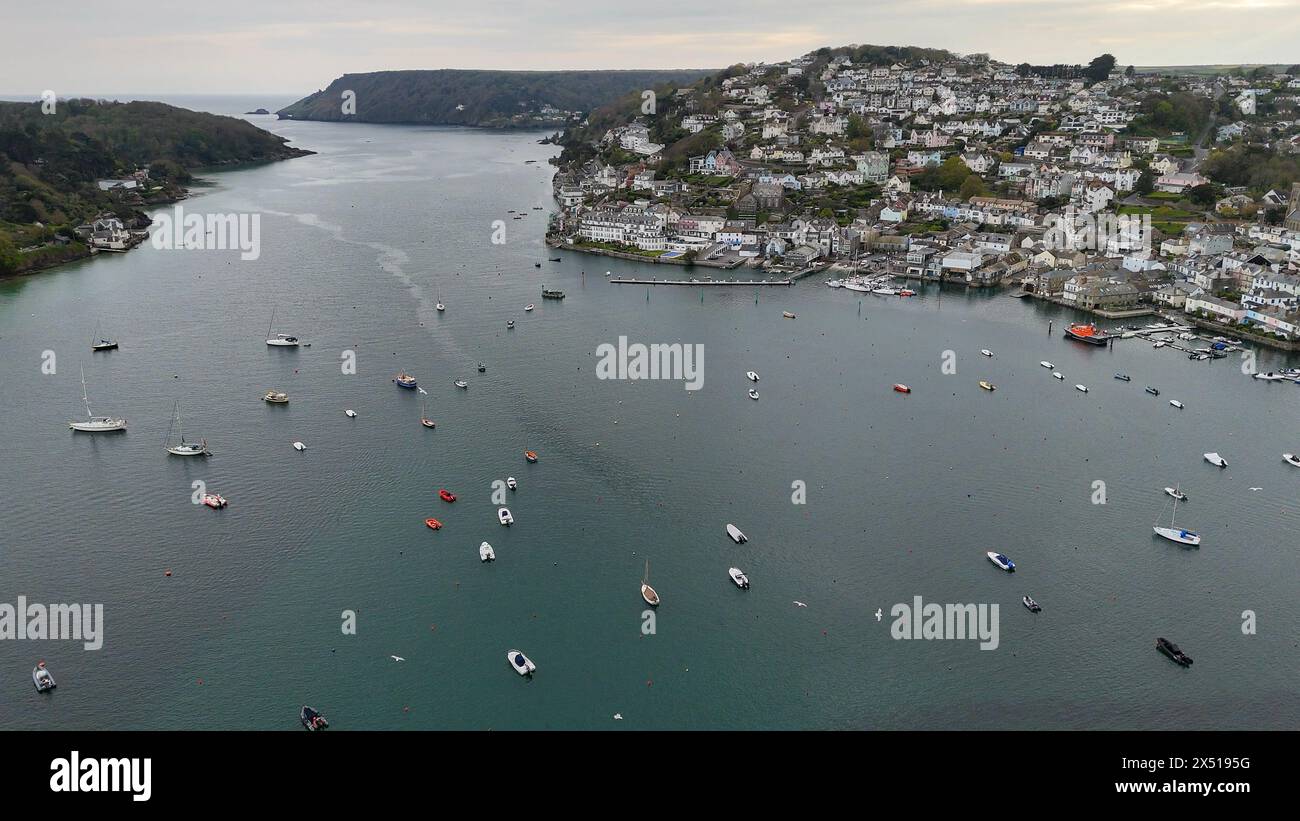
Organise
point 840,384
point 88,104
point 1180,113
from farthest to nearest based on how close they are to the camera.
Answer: point 88,104
point 1180,113
point 840,384

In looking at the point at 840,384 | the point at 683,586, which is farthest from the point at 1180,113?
the point at 683,586

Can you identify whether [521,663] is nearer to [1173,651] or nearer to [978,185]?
[1173,651]

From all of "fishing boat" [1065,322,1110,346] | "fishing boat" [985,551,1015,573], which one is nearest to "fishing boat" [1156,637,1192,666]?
"fishing boat" [985,551,1015,573]

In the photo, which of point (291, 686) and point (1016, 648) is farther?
point (1016, 648)

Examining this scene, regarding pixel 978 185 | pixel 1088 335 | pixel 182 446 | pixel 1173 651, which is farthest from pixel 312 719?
pixel 978 185

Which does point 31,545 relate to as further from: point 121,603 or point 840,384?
point 840,384

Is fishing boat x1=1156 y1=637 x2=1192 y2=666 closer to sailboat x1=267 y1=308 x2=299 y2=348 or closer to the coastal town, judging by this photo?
the coastal town
